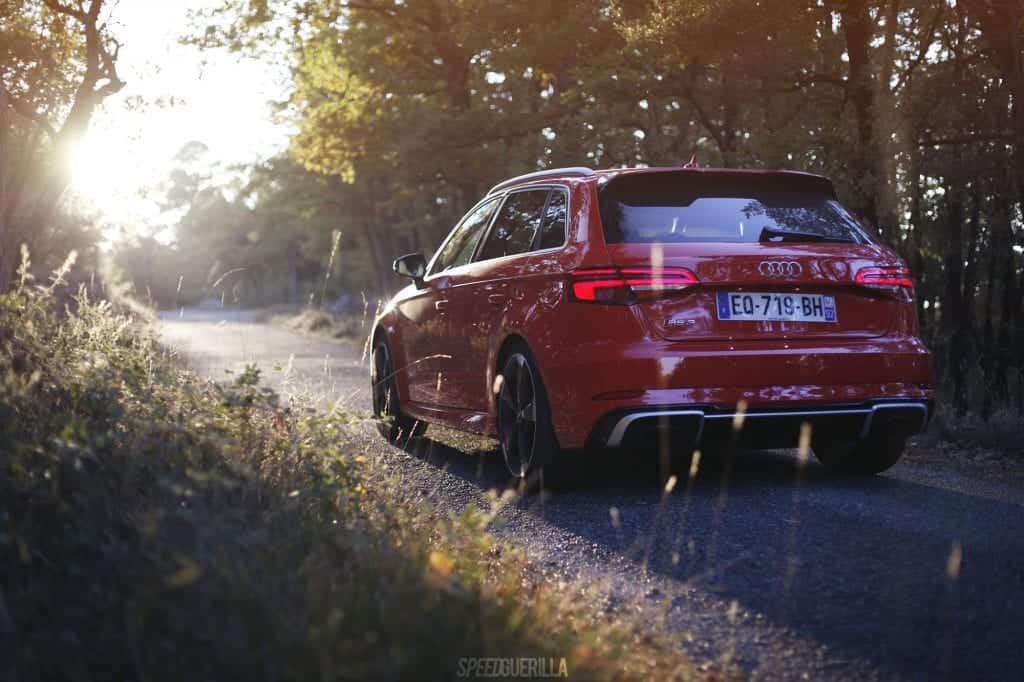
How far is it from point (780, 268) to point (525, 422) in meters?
1.62

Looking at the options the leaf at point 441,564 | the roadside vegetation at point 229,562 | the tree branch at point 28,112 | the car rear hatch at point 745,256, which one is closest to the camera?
the roadside vegetation at point 229,562

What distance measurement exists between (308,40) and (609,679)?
79.3ft

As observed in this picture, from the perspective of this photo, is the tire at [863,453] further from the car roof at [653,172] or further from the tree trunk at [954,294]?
the tree trunk at [954,294]

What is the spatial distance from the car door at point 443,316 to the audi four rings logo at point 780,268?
2228mm

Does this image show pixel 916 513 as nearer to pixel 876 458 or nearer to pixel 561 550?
pixel 876 458

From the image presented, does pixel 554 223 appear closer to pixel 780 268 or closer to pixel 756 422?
pixel 780 268

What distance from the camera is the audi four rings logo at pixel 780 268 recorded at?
5.87 m

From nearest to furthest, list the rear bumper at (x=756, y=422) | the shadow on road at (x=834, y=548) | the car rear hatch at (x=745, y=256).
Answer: the shadow on road at (x=834, y=548)
the rear bumper at (x=756, y=422)
the car rear hatch at (x=745, y=256)

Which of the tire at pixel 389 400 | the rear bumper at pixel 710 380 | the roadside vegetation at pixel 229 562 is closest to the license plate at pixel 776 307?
the rear bumper at pixel 710 380

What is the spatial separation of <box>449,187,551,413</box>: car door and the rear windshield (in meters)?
0.69

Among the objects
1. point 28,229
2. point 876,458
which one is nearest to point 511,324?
point 876,458

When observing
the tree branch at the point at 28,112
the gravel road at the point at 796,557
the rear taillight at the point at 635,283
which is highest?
the tree branch at the point at 28,112

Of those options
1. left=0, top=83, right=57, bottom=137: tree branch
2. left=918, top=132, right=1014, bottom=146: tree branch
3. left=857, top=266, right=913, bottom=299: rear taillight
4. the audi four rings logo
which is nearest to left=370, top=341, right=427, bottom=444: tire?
the audi four rings logo

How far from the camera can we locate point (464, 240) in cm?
794
